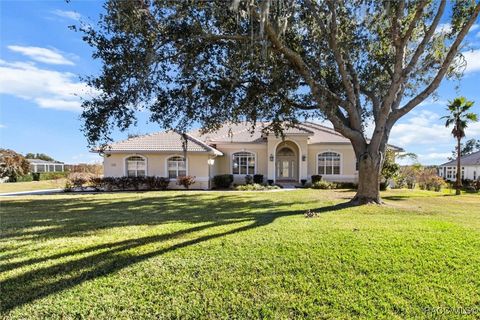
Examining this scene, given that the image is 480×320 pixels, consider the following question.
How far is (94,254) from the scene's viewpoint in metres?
5.52

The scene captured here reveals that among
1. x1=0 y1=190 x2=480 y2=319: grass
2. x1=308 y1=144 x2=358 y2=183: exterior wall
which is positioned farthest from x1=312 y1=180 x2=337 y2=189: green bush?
x1=0 y1=190 x2=480 y2=319: grass

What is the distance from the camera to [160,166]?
22.8 metres

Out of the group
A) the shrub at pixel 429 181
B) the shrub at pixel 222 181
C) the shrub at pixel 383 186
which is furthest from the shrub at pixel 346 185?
the shrub at pixel 222 181

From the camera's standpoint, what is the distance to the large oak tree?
32.0ft

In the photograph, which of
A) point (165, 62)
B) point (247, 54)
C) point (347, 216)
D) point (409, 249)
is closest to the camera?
point (409, 249)

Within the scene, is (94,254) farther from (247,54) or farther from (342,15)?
(342,15)

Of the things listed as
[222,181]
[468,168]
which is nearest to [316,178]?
[222,181]

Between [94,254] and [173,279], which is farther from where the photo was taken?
[94,254]

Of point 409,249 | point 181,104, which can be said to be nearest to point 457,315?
point 409,249

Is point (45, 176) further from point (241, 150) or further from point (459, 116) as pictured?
point (459, 116)

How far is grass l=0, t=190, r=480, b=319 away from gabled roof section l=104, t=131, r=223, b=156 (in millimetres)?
14690

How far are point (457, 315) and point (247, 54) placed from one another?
9.24 m

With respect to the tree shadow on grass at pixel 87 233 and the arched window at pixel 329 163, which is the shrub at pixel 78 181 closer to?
the tree shadow on grass at pixel 87 233

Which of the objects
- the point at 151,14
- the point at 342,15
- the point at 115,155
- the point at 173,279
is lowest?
the point at 173,279
